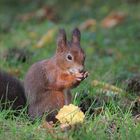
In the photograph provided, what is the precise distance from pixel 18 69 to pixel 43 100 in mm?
1828

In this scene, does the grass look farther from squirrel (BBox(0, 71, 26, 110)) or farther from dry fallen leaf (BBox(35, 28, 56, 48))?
squirrel (BBox(0, 71, 26, 110))

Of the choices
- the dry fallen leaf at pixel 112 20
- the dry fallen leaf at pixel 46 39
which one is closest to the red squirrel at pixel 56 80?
the dry fallen leaf at pixel 46 39

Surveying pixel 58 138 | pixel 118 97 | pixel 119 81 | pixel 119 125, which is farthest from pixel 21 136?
pixel 119 81

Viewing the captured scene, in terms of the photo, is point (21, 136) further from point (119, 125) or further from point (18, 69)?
point (18, 69)

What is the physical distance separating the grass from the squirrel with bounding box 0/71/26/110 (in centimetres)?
28

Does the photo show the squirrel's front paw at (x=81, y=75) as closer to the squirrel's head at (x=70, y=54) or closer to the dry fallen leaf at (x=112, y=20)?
the squirrel's head at (x=70, y=54)

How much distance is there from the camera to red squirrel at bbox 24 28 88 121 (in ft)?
18.5

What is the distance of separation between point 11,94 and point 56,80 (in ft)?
1.26

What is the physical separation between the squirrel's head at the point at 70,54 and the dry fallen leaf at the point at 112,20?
18.4ft

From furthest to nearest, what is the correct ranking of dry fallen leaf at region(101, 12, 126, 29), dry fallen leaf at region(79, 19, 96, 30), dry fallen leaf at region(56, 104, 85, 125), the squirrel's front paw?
1. dry fallen leaf at region(101, 12, 126, 29)
2. dry fallen leaf at region(79, 19, 96, 30)
3. the squirrel's front paw
4. dry fallen leaf at region(56, 104, 85, 125)

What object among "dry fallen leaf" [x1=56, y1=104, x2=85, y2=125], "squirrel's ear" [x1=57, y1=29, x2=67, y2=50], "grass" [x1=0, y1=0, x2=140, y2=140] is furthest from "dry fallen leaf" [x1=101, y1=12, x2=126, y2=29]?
"dry fallen leaf" [x1=56, y1=104, x2=85, y2=125]

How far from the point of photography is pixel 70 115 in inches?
207

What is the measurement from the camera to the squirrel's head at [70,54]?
5637 mm

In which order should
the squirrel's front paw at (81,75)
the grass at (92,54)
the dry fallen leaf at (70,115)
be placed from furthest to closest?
1. the squirrel's front paw at (81,75)
2. the dry fallen leaf at (70,115)
3. the grass at (92,54)
